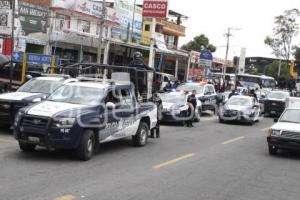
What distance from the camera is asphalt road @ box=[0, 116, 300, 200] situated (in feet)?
28.4

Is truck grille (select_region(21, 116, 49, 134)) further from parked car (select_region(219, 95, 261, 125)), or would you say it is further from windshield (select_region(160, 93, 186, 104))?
parked car (select_region(219, 95, 261, 125))

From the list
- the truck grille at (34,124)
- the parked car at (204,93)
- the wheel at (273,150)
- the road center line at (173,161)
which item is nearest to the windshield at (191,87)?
the parked car at (204,93)

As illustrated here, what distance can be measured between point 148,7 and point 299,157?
17.1 metres

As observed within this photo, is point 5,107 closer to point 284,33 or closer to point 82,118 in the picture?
point 82,118

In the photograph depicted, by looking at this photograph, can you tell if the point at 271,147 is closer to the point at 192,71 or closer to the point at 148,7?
the point at 148,7

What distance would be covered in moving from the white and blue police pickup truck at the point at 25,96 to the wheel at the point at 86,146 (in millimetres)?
3059

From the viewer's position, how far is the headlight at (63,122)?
11.0 m

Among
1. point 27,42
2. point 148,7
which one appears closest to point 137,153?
point 148,7

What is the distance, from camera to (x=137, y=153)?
13625 mm

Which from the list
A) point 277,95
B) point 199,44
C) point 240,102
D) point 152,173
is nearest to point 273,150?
point 152,173

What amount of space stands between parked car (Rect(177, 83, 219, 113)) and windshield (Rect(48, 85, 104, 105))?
15.8 metres

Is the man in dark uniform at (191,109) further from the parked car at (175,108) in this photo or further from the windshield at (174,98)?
the windshield at (174,98)

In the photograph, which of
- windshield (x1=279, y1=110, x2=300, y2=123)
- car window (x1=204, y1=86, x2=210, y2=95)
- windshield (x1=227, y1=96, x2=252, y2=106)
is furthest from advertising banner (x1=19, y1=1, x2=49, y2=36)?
windshield (x1=279, y1=110, x2=300, y2=123)

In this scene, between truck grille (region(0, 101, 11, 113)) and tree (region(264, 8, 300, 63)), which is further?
tree (region(264, 8, 300, 63))
